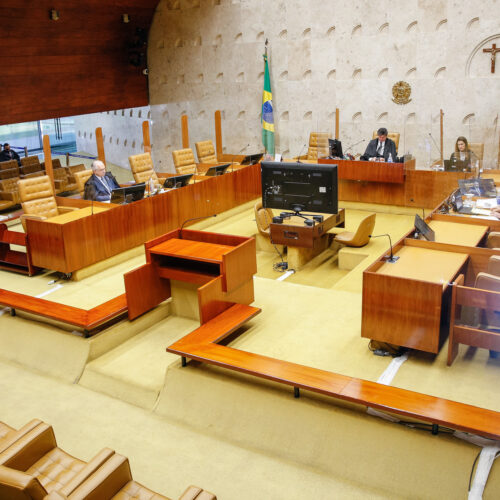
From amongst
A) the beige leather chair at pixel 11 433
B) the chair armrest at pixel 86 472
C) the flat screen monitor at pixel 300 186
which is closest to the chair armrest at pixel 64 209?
the flat screen monitor at pixel 300 186

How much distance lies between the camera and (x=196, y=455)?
375 cm

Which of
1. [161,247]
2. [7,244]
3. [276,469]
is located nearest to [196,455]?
[276,469]

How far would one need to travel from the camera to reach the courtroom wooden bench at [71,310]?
15.5ft

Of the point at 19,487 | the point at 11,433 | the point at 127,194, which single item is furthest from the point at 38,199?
the point at 19,487

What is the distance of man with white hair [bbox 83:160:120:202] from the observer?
23.3ft

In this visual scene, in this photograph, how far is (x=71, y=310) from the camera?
4957mm

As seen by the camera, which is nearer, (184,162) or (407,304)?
(407,304)

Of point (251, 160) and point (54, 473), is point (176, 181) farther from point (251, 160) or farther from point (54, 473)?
point (54, 473)

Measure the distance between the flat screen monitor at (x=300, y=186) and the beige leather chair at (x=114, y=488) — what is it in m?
3.75

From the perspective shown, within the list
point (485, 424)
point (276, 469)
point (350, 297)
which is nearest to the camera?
point (485, 424)

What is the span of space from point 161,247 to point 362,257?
248cm

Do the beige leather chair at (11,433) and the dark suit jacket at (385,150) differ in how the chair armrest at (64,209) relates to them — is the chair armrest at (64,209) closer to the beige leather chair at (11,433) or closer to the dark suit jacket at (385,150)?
the beige leather chair at (11,433)

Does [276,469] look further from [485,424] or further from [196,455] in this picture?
[485,424]

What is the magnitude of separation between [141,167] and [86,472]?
6.21 metres
